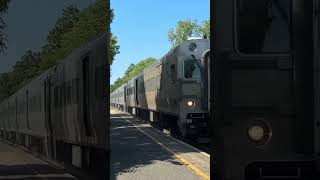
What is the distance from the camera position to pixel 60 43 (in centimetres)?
459

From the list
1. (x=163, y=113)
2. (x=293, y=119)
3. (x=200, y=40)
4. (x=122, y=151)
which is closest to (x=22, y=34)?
(x=200, y=40)

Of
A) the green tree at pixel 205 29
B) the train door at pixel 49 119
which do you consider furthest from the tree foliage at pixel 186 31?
the train door at pixel 49 119

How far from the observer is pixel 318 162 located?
3080mm

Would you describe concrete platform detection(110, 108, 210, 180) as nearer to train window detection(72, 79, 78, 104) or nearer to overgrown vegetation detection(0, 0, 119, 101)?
train window detection(72, 79, 78, 104)

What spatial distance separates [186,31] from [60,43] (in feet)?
3.92

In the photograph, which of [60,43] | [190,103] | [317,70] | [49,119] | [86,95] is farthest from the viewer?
[190,103]

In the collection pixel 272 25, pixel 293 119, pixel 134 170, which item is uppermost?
pixel 272 25

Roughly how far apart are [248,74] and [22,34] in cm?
223

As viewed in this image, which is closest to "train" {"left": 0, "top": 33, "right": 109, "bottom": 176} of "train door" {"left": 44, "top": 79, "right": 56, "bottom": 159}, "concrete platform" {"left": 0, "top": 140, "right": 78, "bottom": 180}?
"train door" {"left": 44, "top": 79, "right": 56, "bottom": 159}

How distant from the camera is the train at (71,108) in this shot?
13.0ft

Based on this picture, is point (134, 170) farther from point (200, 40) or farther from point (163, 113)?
point (163, 113)

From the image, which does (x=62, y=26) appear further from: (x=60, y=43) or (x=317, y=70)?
(x=317, y=70)

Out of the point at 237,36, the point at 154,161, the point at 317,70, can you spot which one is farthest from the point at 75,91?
the point at 317,70

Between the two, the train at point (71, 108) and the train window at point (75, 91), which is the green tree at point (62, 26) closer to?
the train at point (71, 108)
